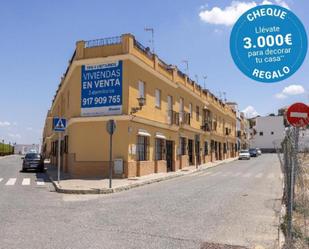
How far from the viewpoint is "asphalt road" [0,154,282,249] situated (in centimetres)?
810

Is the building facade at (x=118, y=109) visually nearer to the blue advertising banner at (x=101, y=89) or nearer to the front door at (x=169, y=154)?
the blue advertising banner at (x=101, y=89)

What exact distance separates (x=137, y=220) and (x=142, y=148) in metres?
15.8

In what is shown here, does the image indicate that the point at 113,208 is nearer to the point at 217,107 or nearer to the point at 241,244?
the point at 241,244

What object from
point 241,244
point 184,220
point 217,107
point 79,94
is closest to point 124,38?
point 79,94

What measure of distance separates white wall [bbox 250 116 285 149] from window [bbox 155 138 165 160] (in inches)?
3240

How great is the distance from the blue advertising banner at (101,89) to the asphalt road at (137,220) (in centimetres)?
872

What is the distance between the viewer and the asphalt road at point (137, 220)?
8102 mm

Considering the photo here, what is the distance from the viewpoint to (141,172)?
25.0m

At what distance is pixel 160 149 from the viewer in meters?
29.7

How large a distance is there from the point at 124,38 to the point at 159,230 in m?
16.4

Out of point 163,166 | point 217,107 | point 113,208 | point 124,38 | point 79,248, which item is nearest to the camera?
point 79,248

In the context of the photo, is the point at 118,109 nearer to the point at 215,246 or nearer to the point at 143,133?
the point at 143,133

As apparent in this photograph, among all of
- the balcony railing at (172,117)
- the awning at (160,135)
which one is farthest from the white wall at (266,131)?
the awning at (160,135)

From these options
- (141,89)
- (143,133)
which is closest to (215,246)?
(143,133)
